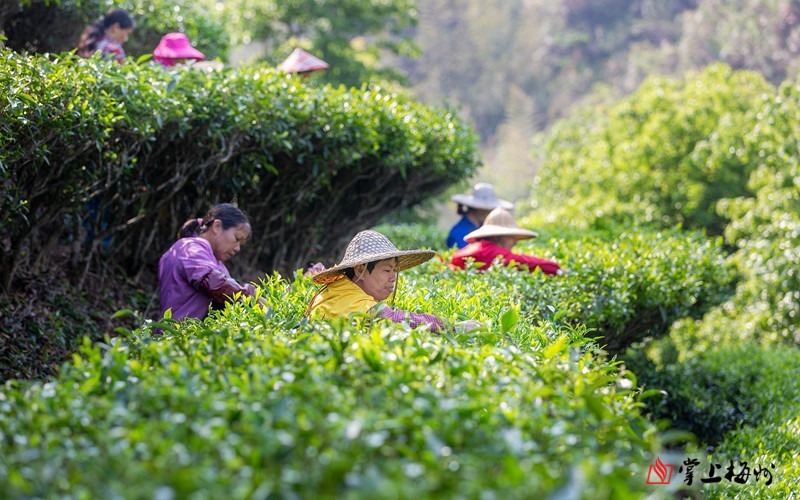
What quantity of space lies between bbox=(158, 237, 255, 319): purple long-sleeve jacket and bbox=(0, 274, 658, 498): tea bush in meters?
2.29

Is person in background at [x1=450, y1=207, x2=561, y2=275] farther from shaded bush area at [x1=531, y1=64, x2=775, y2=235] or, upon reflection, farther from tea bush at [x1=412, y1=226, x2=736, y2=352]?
shaded bush area at [x1=531, y1=64, x2=775, y2=235]

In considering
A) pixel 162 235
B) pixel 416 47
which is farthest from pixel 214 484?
pixel 416 47

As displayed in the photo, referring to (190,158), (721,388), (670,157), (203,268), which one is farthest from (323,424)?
(670,157)

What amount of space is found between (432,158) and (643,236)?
2579 millimetres

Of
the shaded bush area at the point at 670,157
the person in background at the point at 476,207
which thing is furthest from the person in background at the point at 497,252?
the shaded bush area at the point at 670,157

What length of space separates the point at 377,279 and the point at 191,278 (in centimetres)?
142

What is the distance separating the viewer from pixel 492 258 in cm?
824

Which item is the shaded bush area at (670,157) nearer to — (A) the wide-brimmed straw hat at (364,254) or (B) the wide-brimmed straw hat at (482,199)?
(B) the wide-brimmed straw hat at (482,199)

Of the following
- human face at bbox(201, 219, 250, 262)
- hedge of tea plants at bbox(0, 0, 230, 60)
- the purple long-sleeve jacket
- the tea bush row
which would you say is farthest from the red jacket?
hedge of tea plants at bbox(0, 0, 230, 60)

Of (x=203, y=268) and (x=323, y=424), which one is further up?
(x=323, y=424)

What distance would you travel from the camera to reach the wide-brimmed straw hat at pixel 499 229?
8.43 metres

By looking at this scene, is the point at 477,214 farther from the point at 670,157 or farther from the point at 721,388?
the point at 670,157

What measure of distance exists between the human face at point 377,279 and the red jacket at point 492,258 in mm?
2737

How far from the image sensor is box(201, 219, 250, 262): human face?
6.37m
